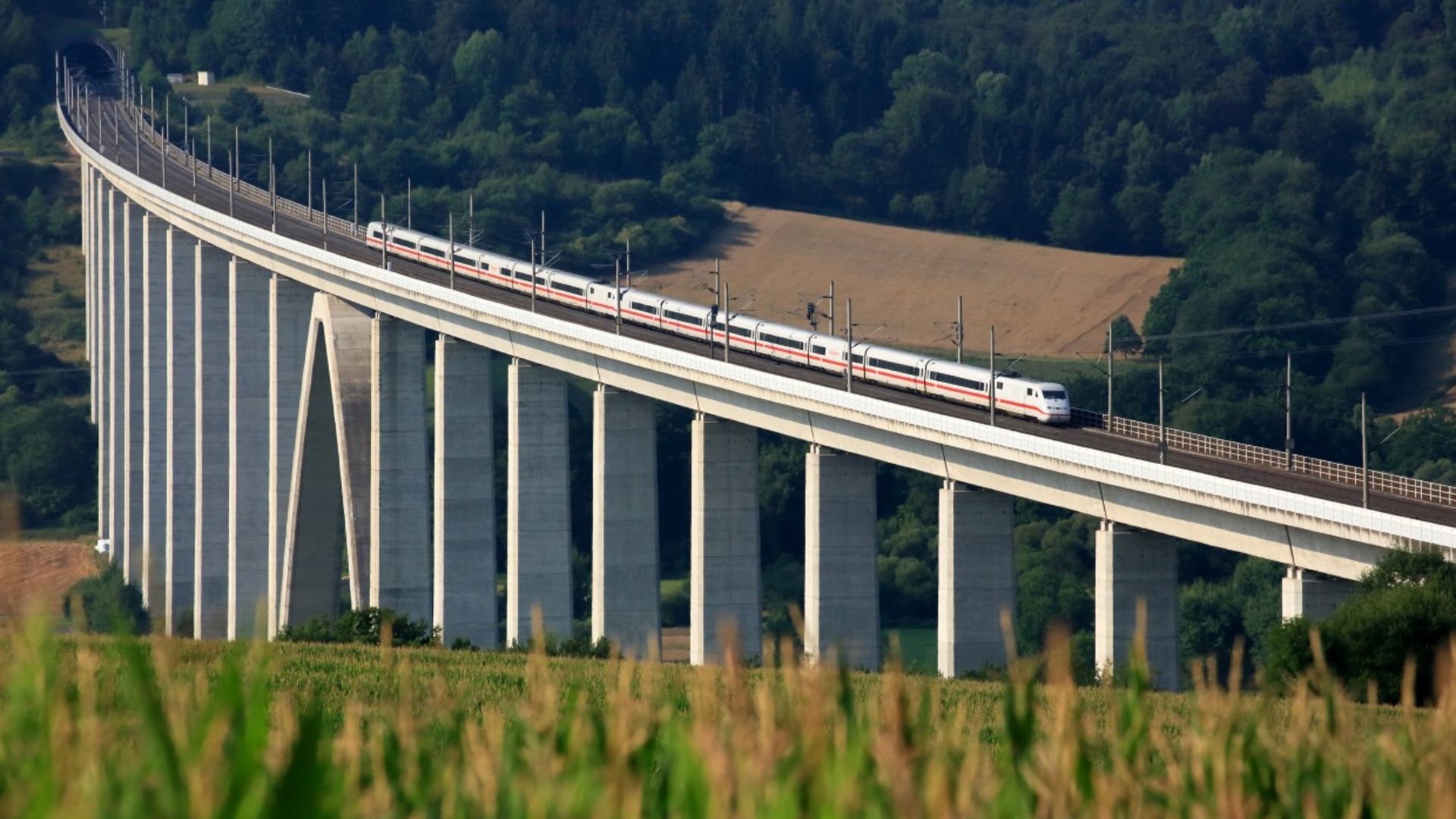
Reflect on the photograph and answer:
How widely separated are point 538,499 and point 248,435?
91.5ft

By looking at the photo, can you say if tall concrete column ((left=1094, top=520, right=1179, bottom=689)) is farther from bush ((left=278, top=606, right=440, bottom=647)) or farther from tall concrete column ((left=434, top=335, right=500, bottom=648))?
tall concrete column ((left=434, top=335, right=500, bottom=648))

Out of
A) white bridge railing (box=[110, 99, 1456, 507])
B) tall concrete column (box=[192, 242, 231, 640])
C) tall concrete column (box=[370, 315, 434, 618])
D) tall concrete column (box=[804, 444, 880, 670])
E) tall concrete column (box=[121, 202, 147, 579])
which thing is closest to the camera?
white bridge railing (box=[110, 99, 1456, 507])

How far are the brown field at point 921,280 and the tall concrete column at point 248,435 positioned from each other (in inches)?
2210

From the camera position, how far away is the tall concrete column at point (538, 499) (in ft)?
290

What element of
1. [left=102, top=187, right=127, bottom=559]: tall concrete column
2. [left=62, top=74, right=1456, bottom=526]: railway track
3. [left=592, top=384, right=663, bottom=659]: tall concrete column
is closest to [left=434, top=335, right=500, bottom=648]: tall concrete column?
[left=62, top=74, right=1456, bottom=526]: railway track

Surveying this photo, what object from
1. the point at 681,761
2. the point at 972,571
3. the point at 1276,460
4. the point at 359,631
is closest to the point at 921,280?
the point at 972,571

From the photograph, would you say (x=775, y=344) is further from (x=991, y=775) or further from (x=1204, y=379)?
(x=991, y=775)

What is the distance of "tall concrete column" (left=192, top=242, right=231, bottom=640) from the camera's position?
11425cm

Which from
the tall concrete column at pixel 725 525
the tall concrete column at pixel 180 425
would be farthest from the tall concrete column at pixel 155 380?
the tall concrete column at pixel 725 525

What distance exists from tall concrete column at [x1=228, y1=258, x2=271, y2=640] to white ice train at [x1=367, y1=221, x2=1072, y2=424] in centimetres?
711

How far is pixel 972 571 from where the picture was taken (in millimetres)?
72375

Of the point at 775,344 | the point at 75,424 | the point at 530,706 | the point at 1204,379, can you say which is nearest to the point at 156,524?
the point at 75,424

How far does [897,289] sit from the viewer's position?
7023 inches

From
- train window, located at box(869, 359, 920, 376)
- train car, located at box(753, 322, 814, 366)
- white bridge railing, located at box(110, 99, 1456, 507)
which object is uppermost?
train car, located at box(753, 322, 814, 366)
